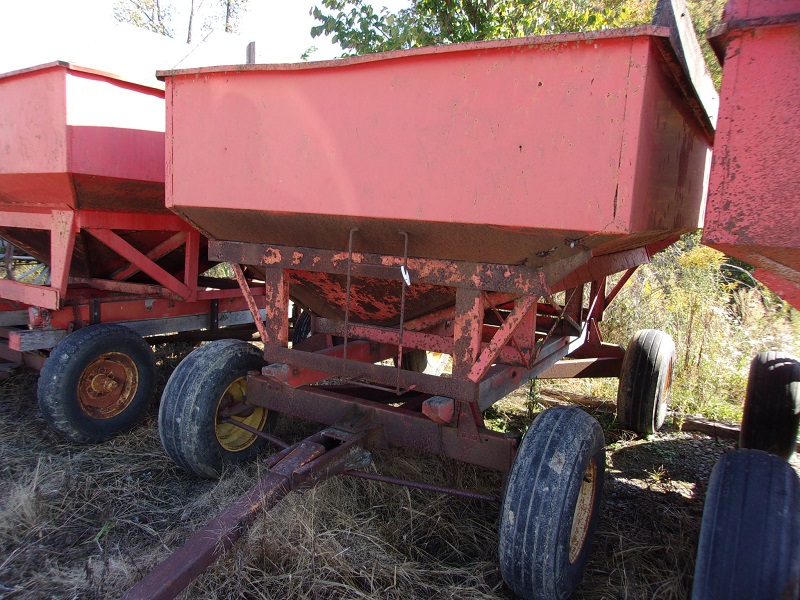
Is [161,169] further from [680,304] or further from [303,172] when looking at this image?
[680,304]

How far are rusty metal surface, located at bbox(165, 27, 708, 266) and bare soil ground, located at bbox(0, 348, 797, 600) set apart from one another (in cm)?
135

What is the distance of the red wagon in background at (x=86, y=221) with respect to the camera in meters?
3.50

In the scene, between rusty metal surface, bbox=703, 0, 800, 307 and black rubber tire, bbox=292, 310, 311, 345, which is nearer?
rusty metal surface, bbox=703, 0, 800, 307

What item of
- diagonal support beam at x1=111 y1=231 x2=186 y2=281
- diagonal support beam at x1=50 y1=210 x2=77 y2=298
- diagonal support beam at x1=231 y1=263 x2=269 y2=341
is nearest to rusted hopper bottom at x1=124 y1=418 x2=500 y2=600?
diagonal support beam at x1=231 y1=263 x2=269 y2=341

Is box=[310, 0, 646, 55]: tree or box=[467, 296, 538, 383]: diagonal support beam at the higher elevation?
box=[310, 0, 646, 55]: tree

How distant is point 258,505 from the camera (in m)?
2.22

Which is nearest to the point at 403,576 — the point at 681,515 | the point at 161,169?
the point at 681,515

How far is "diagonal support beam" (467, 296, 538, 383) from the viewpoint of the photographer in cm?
244

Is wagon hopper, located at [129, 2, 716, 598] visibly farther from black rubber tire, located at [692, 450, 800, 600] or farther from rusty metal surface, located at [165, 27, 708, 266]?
black rubber tire, located at [692, 450, 800, 600]

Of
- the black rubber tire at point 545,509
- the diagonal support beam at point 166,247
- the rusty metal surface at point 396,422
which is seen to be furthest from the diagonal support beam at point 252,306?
the diagonal support beam at point 166,247

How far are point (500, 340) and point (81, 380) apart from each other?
9.38 feet

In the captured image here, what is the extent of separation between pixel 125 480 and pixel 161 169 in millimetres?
2024

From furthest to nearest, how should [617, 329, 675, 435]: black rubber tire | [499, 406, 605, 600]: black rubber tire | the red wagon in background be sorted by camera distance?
[617, 329, 675, 435]: black rubber tire < the red wagon in background < [499, 406, 605, 600]: black rubber tire

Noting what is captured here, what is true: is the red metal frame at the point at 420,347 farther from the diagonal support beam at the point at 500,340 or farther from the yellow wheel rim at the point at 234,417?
the yellow wheel rim at the point at 234,417
